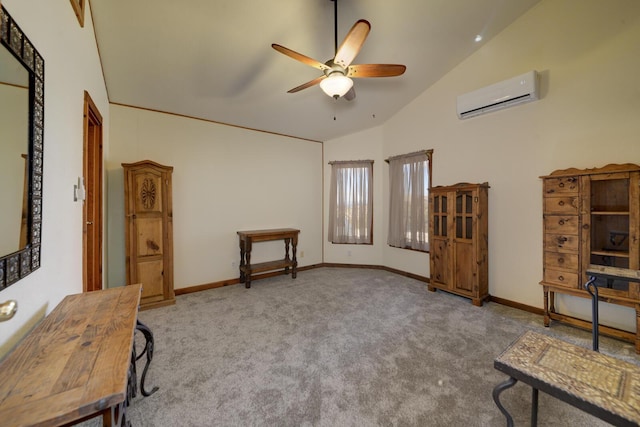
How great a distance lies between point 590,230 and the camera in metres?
2.35

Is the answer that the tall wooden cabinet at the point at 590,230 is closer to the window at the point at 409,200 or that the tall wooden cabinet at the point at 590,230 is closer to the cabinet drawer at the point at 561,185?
the cabinet drawer at the point at 561,185

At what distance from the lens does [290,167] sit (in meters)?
4.74

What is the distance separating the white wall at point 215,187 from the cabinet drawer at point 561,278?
11.3ft

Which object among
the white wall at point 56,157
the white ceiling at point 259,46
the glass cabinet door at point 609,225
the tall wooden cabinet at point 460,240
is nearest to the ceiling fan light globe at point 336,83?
the white ceiling at point 259,46

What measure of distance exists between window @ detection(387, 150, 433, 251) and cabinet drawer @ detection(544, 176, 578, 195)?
1.43 metres

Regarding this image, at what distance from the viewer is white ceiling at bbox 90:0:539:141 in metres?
2.12

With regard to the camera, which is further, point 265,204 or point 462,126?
point 265,204

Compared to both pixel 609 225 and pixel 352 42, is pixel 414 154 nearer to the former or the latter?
pixel 609 225

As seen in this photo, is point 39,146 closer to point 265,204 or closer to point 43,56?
point 43,56

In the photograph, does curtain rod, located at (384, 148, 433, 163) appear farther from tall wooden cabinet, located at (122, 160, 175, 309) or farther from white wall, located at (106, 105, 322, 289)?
tall wooden cabinet, located at (122, 160, 175, 309)

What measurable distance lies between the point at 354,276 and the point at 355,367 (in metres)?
2.44

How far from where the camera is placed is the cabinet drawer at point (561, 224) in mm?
2414

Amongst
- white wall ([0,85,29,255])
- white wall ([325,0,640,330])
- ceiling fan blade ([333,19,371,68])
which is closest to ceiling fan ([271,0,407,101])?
ceiling fan blade ([333,19,371,68])

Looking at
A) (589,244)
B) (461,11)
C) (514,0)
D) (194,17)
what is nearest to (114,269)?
(194,17)
